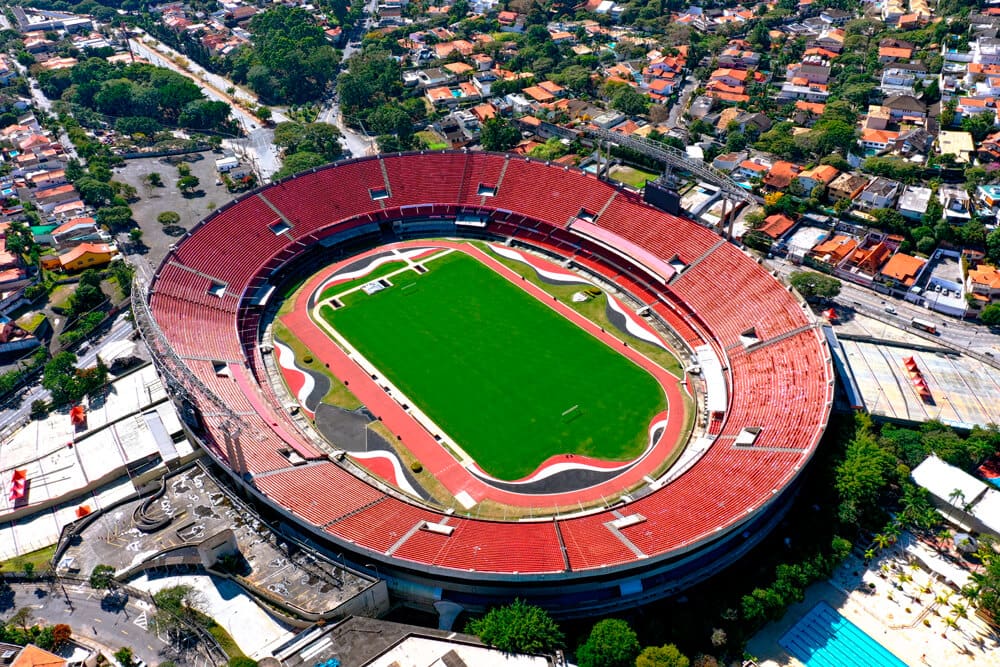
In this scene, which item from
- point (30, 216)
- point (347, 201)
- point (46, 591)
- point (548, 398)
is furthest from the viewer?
point (30, 216)

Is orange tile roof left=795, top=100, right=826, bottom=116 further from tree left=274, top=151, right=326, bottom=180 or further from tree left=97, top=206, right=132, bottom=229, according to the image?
tree left=97, top=206, right=132, bottom=229

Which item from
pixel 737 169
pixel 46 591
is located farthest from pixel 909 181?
pixel 46 591

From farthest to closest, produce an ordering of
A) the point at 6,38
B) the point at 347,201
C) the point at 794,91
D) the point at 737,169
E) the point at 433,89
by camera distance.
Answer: the point at 6,38, the point at 433,89, the point at 794,91, the point at 737,169, the point at 347,201

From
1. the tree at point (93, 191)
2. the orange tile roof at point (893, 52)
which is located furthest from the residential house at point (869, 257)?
the tree at point (93, 191)

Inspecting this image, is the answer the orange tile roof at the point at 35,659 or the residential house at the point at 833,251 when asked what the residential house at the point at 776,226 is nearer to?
the residential house at the point at 833,251

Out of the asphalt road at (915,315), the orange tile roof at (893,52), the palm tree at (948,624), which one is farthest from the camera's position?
the orange tile roof at (893,52)

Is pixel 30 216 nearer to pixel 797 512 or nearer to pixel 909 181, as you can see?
pixel 797 512

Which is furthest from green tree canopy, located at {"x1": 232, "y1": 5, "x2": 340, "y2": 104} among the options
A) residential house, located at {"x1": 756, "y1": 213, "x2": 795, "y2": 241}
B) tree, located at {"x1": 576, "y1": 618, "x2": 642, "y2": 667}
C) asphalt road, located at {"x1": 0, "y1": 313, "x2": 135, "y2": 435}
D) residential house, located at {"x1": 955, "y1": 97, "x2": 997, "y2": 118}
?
tree, located at {"x1": 576, "y1": 618, "x2": 642, "y2": 667}
